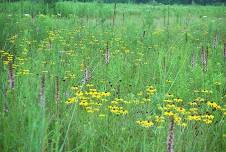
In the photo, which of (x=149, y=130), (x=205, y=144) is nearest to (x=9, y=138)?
(x=149, y=130)

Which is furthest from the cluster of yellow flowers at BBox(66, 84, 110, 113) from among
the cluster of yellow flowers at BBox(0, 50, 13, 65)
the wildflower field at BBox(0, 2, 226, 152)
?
the cluster of yellow flowers at BBox(0, 50, 13, 65)

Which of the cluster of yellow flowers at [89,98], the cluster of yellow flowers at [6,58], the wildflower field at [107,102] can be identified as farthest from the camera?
the cluster of yellow flowers at [6,58]

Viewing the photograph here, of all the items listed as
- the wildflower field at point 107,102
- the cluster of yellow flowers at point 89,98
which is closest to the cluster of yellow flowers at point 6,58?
the wildflower field at point 107,102

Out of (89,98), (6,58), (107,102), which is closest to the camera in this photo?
(89,98)

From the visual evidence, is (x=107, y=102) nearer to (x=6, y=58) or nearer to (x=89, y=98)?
(x=89, y=98)

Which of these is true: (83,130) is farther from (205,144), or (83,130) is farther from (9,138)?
(205,144)

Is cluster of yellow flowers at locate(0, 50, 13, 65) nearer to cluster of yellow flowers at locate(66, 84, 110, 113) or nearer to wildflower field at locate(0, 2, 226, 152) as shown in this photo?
wildflower field at locate(0, 2, 226, 152)

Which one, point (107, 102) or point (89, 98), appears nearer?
point (89, 98)

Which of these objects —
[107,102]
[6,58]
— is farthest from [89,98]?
[6,58]

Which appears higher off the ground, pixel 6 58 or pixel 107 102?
pixel 6 58

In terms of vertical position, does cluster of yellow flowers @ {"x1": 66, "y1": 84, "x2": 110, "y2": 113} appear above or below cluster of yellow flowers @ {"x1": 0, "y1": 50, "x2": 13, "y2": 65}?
below

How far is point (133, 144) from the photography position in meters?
2.64

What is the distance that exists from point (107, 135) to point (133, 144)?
0.23 meters

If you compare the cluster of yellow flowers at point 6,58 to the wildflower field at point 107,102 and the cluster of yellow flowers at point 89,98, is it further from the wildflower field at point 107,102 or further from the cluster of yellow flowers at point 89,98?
the cluster of yellow flowers at point 89,98
